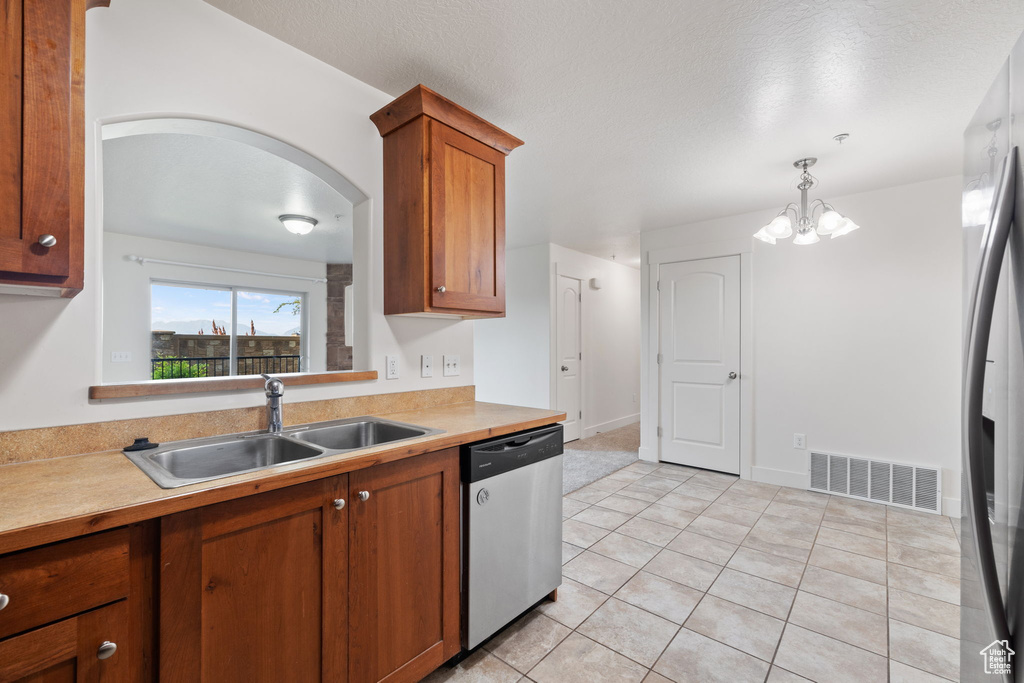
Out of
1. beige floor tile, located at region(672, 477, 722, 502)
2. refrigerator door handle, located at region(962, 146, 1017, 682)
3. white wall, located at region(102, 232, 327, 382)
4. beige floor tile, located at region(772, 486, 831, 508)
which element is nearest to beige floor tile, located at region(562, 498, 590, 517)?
beige floor tile, located at region(672, 477, 722, 502)

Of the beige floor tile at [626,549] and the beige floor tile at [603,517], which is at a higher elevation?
the beige floor tile at [603,517]

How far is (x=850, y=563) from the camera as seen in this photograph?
246 centimetres

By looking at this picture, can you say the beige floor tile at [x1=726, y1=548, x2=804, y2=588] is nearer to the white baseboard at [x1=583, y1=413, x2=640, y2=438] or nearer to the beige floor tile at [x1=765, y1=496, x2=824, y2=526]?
the beige floor tile at [x1=765, y1=496, x2=824, y2=526]

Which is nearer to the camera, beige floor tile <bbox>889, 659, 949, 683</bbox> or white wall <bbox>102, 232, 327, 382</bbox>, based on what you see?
beige floor tile <bbox>889, 659, 949, 683</bbox>

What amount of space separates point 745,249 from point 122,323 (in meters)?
6.70

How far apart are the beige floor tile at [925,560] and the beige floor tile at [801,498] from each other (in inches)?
28.1

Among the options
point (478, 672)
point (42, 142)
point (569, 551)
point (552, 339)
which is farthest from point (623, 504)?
point (42, 142)

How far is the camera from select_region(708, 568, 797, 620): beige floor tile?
2.06m

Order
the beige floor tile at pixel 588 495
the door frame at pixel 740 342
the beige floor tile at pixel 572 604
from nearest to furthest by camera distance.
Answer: the beige floor tile at pixel 572 604
the beige floor tile at pixel 588 495
the door frame at pixel 740 342

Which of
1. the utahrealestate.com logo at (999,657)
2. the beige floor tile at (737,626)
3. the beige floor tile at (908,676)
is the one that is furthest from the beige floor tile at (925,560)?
the utahrealestate.com logo at (999,657)

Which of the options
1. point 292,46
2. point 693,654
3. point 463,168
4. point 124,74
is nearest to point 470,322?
point 463,168

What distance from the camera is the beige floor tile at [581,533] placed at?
8.89 feet

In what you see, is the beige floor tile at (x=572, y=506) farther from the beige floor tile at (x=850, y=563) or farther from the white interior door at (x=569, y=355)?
the white interior door at (x=569, y=355)

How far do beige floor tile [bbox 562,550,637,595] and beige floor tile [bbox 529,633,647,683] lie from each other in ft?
1.45
